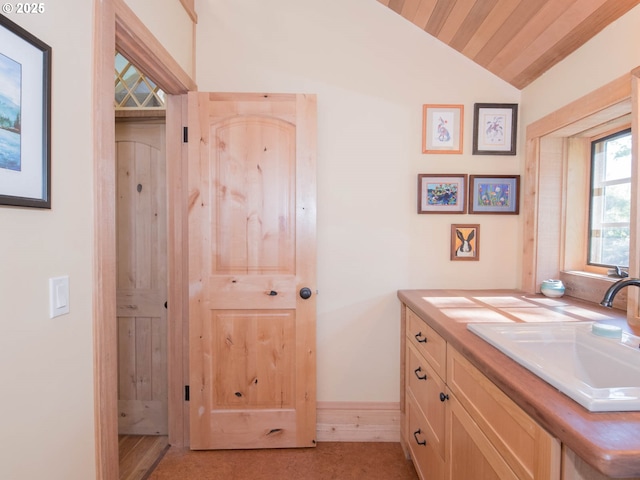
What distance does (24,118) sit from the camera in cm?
87

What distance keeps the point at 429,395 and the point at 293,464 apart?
3.03 feet

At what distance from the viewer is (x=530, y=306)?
1616 millimetres

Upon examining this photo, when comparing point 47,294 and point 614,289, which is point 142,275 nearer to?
point 47,294

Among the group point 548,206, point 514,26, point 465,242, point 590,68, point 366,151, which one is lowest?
point 465,242

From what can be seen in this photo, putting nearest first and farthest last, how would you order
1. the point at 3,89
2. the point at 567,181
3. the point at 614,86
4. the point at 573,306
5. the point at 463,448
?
1. the point at 3,89
2. the point at 463,448
3. the point at 614,86
4. the point at 573,306
5. the point at 567,181

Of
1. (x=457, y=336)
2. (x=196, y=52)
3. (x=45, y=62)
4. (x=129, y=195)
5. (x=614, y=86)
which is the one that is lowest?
(x=457, y=336)

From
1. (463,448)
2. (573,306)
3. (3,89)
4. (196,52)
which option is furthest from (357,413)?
(196,52)

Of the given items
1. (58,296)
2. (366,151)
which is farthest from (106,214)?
(366,151)

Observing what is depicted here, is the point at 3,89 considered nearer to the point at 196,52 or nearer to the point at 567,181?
the point at 196,52

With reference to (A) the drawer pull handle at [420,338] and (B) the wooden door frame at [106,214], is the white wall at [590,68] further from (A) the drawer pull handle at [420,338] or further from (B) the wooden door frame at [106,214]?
(B) the wooden door frame at [106,214]

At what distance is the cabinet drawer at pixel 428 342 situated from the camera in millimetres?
1344

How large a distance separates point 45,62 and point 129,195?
A: 132cm

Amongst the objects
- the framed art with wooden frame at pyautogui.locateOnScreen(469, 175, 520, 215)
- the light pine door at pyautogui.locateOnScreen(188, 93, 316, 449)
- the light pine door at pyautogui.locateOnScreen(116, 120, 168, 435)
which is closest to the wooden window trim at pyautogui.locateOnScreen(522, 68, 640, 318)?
the framed art with wooden frame at pyautogui.locateOnScreen(469, 175, 520, 215)

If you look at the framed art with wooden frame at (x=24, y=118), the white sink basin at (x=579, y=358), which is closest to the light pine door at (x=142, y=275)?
the framed art with wooden frame at (x=24, y=118)
